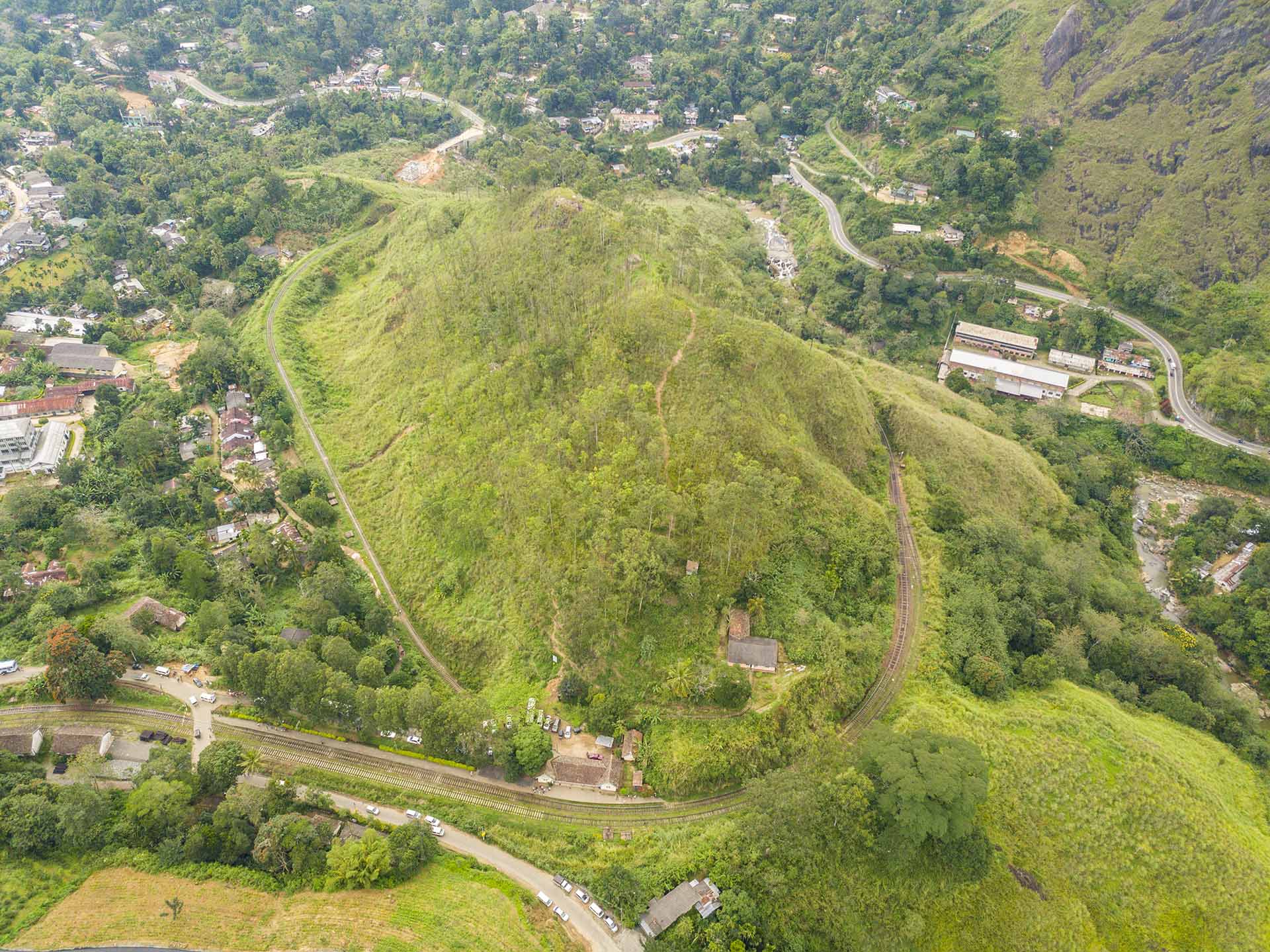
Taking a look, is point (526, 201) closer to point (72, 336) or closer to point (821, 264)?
point (821, 264)

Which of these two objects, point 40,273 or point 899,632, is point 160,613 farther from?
point 40,273

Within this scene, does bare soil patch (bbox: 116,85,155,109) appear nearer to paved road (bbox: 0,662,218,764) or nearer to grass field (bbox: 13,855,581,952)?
paved road (bbox: 0,662,218,764)

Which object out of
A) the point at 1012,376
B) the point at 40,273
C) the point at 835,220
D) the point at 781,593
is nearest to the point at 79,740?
the point at 781,593

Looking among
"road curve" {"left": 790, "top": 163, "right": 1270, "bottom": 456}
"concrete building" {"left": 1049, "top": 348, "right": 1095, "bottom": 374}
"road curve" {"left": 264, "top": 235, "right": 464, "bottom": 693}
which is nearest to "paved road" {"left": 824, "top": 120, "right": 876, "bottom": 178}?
"road curve" {"left": 790, "top": 163, "right": 1270, "bottom": 456}

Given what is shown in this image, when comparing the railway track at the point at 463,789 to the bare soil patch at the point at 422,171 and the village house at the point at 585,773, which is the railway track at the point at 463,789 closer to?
the village house at the point at 585,773

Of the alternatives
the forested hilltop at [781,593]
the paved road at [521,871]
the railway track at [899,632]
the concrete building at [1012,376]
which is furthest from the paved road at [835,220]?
the paved road at [521,871]

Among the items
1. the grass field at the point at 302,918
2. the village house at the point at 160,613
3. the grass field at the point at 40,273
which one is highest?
the grass field at the point at 40,273
